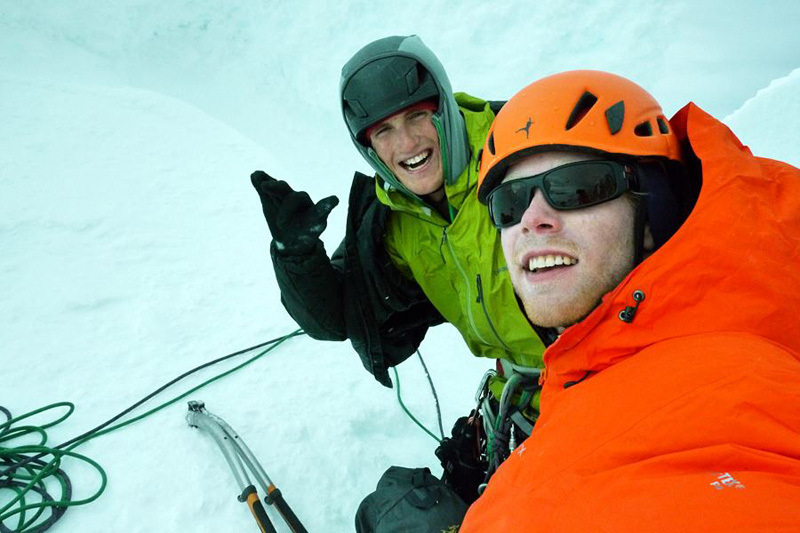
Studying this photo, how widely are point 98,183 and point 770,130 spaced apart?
1210 centimetres

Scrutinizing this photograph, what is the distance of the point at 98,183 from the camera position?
5.92 metres

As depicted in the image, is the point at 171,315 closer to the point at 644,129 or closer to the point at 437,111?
the point at 437,111

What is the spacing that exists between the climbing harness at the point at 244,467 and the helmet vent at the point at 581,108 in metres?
2.24

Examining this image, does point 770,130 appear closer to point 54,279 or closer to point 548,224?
point 548,224

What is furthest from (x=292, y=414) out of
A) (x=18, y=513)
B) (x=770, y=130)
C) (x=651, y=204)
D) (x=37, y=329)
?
(x=770, y=130)

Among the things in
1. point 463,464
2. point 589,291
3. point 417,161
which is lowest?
point 463,464

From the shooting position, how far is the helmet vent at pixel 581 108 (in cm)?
143

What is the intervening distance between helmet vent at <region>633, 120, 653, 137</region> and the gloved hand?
1280 mm

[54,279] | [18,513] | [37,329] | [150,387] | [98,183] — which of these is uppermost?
[98,183]

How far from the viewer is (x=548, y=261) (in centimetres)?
131

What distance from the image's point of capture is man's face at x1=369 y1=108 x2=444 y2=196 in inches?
84.4

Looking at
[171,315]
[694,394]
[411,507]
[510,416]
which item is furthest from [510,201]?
[171,315]

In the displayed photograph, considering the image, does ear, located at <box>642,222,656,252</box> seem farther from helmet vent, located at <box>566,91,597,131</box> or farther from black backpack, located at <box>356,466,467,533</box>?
black backpack, located at <box>356,466,467,533</box>

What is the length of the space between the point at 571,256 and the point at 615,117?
53 cm
